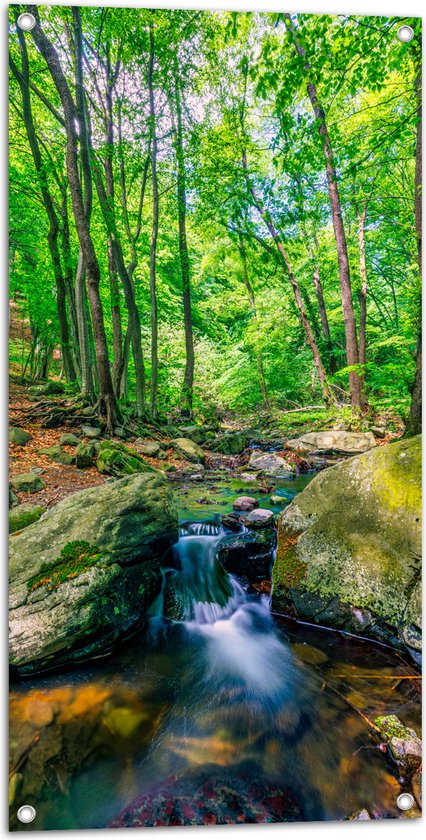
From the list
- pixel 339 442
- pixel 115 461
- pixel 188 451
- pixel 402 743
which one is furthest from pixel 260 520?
pixel 188 451

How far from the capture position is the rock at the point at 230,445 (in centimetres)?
853

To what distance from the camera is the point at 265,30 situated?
7.16ft

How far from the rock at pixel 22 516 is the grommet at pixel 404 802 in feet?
8.78

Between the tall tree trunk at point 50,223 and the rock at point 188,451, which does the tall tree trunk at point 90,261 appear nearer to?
the tall tree trunk at point 50,223

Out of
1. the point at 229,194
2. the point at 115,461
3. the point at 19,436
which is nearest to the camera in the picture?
the point at 19,436

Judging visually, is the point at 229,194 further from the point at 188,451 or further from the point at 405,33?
the point at 188,451

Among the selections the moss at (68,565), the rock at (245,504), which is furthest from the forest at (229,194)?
the rock at (245,504)

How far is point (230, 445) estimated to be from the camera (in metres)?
8.62

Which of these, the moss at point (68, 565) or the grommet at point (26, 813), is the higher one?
the moss at point (68, 565)

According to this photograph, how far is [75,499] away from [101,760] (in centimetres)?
166

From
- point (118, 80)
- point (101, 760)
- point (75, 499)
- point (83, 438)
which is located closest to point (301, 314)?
point (118, 80)

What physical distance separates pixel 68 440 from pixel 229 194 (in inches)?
171

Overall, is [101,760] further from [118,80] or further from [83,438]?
[118,80]

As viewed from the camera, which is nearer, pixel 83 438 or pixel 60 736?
pixel 60 736
